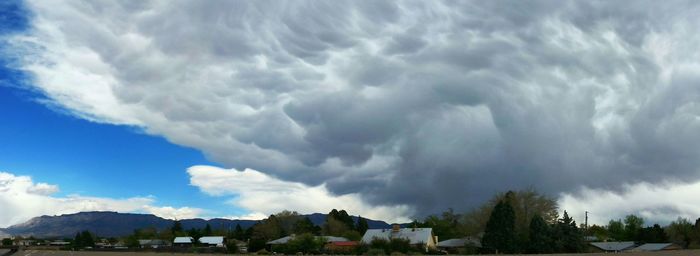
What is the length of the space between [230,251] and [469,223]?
1710 inches

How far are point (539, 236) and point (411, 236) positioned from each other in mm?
29585

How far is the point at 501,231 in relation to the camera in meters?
104

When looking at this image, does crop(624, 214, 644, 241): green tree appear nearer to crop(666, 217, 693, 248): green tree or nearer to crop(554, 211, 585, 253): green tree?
crop(666, 217, 693, 248): green tree

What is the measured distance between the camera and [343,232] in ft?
561

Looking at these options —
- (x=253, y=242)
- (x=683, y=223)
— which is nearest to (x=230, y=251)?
(x=253, y=242)

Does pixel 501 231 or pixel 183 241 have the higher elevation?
pixel 501 231

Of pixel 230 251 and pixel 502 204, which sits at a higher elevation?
pixel 502 204

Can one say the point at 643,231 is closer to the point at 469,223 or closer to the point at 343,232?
the point at 469,223

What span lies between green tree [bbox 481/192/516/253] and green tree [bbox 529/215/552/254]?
285cm

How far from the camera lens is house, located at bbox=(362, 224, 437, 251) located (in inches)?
4751

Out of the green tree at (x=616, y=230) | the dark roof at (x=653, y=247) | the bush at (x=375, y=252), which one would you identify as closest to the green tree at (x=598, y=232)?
the green tree at (x=616, y=230)

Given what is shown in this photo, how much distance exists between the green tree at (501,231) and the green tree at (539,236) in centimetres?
285

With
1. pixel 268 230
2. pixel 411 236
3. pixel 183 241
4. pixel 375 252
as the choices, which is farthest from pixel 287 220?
pixel 375 252

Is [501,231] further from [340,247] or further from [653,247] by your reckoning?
[340,247]
